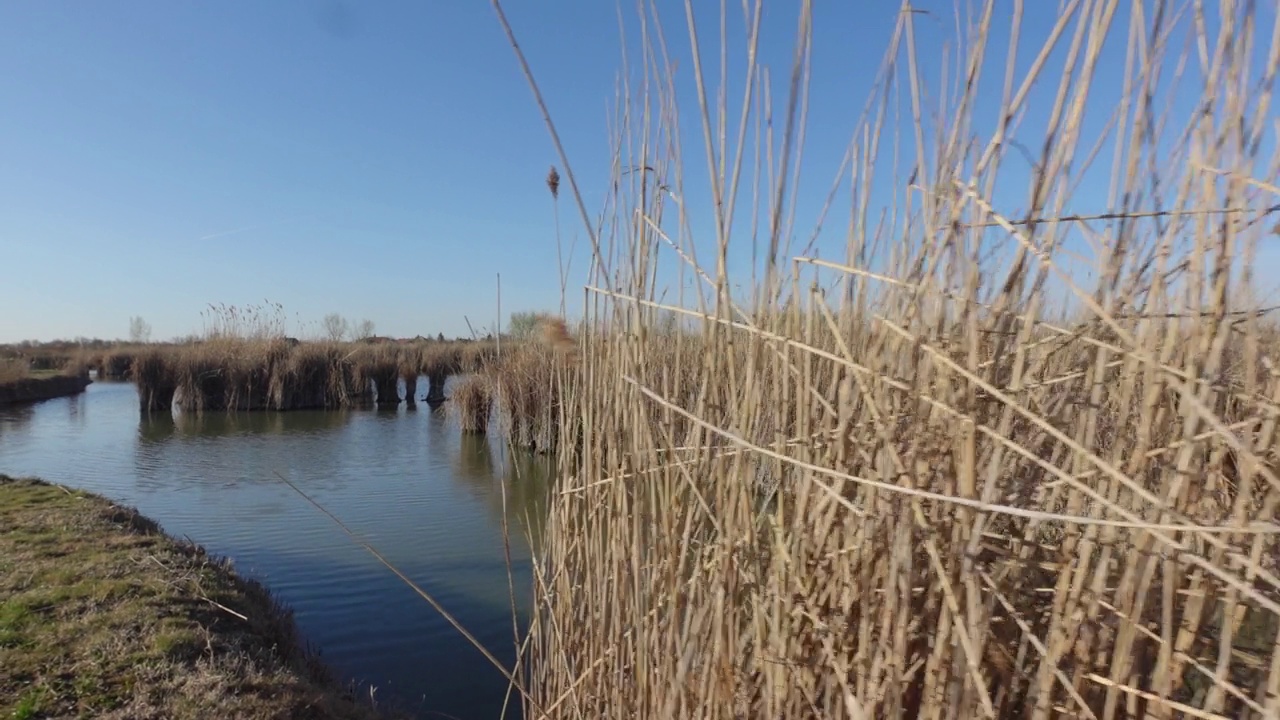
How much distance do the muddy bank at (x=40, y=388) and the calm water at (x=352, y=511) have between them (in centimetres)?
424

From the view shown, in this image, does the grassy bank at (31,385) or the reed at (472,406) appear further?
the grassy bank at (31,385)

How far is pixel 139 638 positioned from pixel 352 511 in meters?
3.86

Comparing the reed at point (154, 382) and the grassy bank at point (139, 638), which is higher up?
the reed at point (154, 382)

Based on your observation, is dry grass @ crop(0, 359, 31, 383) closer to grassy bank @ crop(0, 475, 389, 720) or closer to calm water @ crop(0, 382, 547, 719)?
calm water @ crop(0, 382, 547, 719)

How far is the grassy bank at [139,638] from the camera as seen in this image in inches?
92.3

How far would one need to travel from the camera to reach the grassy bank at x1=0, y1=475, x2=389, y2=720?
2.34 metres

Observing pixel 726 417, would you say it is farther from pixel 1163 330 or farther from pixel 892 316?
pixel 1163 330

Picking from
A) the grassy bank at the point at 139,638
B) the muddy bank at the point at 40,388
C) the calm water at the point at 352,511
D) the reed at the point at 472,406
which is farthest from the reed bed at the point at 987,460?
the muddy bank at the point at 40,388

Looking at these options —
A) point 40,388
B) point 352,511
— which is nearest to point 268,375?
point 40,388

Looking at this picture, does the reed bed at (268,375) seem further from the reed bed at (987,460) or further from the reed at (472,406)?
the reed bed at (987,460)

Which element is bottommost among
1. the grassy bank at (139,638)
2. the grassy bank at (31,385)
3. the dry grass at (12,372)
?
the grassy bank at (139,638)

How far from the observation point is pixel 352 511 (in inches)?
257

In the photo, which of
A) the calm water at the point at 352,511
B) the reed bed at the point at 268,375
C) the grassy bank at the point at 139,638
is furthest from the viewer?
the reed bed at the point at 268,375

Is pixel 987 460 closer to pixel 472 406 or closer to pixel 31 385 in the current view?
pixel 472 406
